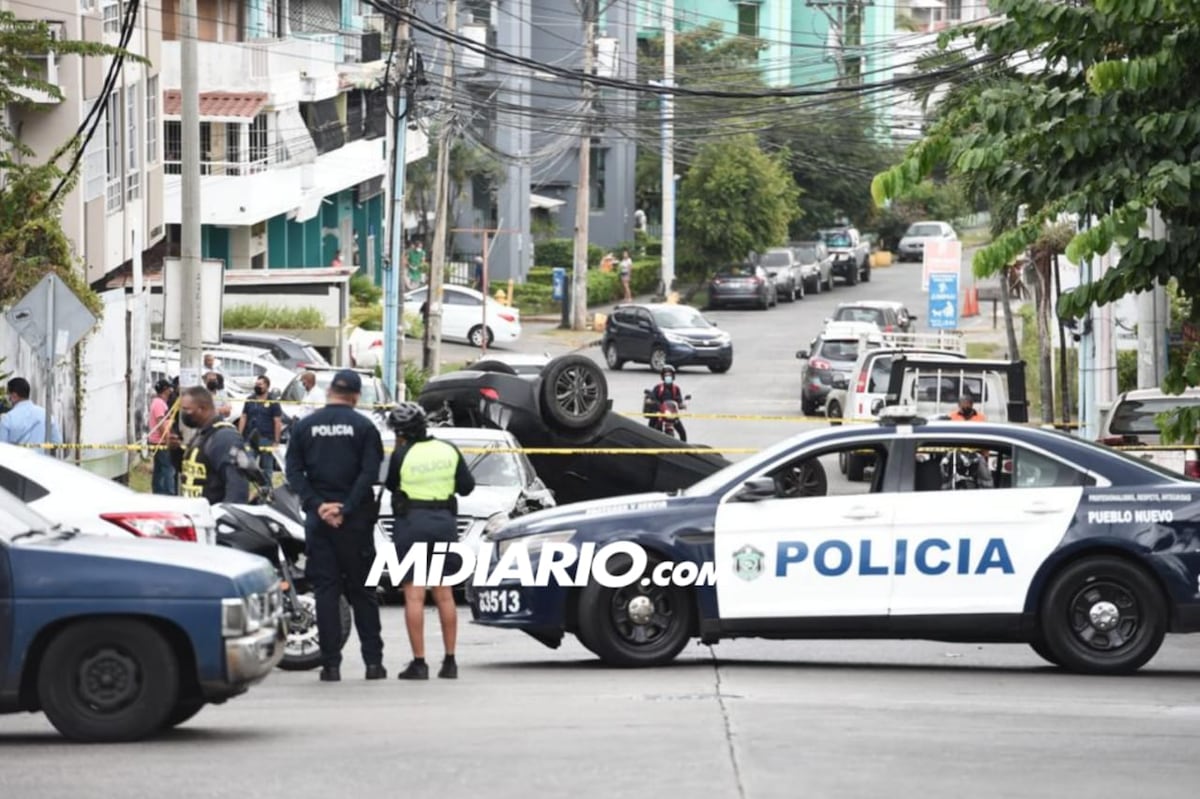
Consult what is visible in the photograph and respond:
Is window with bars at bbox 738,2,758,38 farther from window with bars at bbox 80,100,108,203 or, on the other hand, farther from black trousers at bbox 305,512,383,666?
black trousers at bbox 305,512,383,666

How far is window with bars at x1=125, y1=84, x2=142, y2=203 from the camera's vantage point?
38000 millimetres

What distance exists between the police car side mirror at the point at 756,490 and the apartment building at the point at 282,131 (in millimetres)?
29567

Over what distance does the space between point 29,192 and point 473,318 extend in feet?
97.8

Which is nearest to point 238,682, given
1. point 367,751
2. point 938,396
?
point 367,751

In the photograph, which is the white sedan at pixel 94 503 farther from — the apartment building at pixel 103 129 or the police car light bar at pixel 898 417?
the apartment building at pixel 103 129

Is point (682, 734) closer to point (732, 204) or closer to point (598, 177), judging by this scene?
point (732, 204)

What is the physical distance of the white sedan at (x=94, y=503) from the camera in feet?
41.1

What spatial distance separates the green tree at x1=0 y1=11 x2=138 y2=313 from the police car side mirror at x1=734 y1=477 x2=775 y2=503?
1252 centimetres

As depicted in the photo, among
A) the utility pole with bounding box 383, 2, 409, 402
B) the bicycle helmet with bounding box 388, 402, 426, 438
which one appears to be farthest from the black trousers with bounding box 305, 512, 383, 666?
the utility pole with bounding box 383, 2, 409, 402

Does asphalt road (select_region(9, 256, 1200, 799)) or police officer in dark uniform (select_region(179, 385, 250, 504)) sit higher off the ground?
police officer in dark uniform (select_region(179, 385, 250, 504))

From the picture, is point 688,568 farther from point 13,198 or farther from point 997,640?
point 13,198

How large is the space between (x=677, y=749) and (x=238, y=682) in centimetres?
201

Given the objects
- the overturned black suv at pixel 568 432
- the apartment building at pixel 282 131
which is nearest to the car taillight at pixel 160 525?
the overturned black suv at pixel 568 432

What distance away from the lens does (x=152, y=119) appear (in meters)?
41.6
